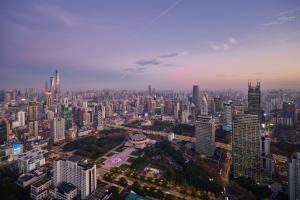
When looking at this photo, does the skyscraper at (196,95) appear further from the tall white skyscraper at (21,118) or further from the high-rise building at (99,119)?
the tall white skyscraper at (21,118)

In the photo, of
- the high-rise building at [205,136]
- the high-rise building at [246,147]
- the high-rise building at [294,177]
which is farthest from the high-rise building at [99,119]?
the high-rise building at [294,177]

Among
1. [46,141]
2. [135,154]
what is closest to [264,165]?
[135,154]

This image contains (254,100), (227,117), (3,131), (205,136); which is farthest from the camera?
(227,117)

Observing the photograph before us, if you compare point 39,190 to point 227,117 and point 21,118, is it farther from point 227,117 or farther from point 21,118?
point 227,117

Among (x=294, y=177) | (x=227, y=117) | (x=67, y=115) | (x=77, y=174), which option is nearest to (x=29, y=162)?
(x=77, y=174)

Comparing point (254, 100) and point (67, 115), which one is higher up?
point (254, 100)

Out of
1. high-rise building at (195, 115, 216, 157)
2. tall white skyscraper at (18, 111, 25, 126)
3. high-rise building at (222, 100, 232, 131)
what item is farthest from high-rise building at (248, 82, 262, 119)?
tall white skyscraper at (18, 111, 25, 126)
